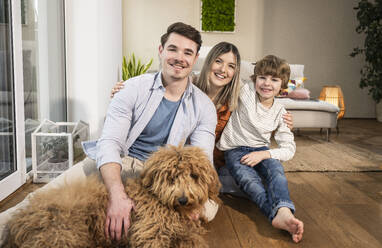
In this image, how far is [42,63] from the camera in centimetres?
284

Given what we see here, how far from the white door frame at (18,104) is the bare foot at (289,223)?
171 centimetres

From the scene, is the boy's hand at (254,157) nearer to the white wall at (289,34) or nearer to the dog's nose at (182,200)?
the dog's nose at (182,200)

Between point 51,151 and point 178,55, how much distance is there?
150 centimetres

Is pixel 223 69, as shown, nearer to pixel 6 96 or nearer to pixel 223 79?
pixel 223 79

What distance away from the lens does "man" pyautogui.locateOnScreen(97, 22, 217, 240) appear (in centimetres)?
159

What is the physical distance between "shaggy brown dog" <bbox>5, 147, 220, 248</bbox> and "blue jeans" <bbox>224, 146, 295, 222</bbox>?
22.6 inches

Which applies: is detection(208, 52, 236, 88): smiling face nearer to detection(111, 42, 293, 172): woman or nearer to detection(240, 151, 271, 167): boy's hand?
detection(111, 42, 293, 172): woman

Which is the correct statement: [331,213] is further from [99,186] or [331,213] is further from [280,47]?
[280,47]

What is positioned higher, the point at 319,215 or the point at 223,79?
the point at 223,79

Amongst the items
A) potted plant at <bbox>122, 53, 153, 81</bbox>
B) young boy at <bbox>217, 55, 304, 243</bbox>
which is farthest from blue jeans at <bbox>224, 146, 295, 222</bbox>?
potted plant at <bbox>122, 53, 153, 81</bbox>

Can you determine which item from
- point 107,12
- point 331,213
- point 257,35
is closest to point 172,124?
point 331,213

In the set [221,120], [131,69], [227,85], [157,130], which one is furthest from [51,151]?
[131,69]

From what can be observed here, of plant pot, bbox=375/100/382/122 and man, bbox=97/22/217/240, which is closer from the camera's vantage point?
man, bbox=97/22/217/240

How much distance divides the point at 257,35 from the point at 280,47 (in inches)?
20.7
